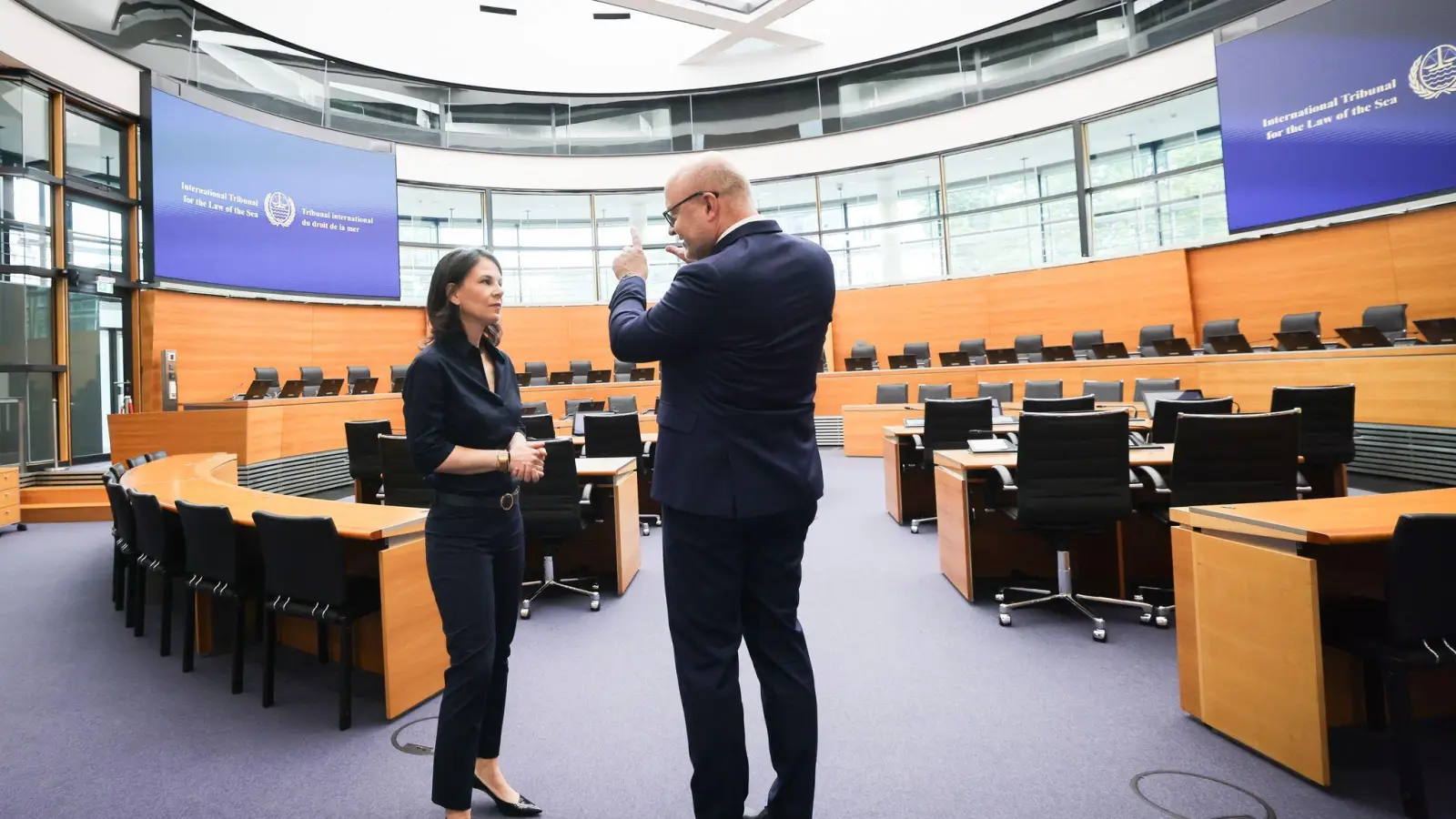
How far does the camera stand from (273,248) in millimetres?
9953

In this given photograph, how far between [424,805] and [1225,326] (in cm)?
969

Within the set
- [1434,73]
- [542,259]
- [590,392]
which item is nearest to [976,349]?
[1434,73]

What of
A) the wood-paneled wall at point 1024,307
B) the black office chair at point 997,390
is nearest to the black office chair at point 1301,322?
the wood-paneled wall at point 1024,307

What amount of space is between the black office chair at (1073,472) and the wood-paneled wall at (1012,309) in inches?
297

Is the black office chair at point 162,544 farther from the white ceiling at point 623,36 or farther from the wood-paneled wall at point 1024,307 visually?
the wood-paneled wall at point 1024,307

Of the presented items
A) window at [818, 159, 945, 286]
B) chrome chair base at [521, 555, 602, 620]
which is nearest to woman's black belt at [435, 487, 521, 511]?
chrome chair base at [521, 555, 602, 620]

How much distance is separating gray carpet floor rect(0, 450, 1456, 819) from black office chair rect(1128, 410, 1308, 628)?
67cm

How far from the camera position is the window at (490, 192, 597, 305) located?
1320 cm

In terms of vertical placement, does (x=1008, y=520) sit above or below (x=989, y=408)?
below

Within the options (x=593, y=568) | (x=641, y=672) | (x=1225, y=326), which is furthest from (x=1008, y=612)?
(x=1225, y=326)

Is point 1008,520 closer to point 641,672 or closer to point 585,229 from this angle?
point 641,672

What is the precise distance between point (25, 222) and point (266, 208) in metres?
2.81

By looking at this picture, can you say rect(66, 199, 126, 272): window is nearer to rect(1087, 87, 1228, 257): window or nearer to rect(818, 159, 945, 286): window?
rect(818, 159, 945, 286): window

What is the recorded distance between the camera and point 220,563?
266cm
